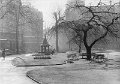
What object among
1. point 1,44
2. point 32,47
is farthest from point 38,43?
point 1,44

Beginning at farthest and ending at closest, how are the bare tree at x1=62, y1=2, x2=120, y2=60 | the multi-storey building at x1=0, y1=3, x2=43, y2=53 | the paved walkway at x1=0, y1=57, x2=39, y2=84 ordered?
the multi-storey building at x1=0, y1=3, x2=43, y2=53
the bare tree at x1=62, y1=2, x2=120, y2=60
the paved walkway at x1=0, y1=57, x2=39, y2=84

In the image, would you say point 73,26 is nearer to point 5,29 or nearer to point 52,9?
point 52,9

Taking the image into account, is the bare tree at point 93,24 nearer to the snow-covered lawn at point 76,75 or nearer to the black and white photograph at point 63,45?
the black and white photograph at point 63,45

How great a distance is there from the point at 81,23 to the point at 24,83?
19331 millimetres

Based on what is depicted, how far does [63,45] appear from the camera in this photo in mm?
80688

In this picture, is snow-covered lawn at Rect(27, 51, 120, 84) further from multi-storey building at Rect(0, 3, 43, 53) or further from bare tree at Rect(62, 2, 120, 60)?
multi-storey building at Rect(0, 3, 43, 53)

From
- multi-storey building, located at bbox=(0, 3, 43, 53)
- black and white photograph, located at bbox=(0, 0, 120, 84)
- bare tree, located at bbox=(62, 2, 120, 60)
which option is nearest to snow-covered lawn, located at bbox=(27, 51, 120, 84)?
black and white photograph, located at bbox=(0, 0, 120, 84)

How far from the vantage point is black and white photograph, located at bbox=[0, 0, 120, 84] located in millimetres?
17203

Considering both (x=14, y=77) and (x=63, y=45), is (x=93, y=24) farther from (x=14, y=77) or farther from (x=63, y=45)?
(x=63, y=45)

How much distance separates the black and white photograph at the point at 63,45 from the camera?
17.2 m

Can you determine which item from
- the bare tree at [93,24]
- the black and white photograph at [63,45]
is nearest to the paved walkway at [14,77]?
the black and white photograph at [63,45]

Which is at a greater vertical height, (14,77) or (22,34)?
(22,34)

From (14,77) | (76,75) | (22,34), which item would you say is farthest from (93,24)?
(22,34)

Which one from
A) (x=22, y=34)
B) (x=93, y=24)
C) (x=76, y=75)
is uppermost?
(x=22, y=34)
